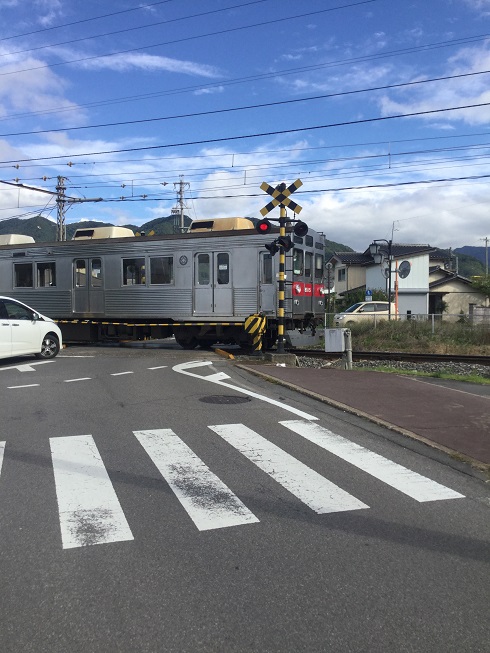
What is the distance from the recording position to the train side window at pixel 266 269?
1689 centimetres

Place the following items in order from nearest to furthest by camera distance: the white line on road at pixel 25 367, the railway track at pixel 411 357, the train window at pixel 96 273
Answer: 1. the white line on road at pixel 25 367
2. the railway track at pixel 411 357
3. the train window at pixel 96 273

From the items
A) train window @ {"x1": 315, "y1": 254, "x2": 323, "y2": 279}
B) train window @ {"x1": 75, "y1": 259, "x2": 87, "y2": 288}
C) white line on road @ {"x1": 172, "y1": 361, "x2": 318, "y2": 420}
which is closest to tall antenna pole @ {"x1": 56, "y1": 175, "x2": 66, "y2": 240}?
train window @ {"x1": 75, "y1": 259, "x2": 87, "y2": 288}

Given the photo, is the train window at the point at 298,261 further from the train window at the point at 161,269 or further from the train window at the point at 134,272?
the train window at the point at 134,272

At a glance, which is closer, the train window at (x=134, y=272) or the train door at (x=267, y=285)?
the train door at (x=267, y=285)

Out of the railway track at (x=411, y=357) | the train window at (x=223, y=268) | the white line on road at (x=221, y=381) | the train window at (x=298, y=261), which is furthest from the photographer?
the railway track at (x=411, y=357)

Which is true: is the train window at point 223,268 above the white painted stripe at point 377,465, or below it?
above

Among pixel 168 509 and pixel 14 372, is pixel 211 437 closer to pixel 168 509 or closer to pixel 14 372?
pixel 168 509

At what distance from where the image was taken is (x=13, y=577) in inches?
140

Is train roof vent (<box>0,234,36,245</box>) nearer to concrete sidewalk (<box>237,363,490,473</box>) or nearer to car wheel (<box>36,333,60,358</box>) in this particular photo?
car wheel (<box>36,333,60,358</box>)

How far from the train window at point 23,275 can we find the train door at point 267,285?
28.7 ft

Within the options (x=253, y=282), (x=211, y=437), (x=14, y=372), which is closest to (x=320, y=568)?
(x=211, y=437)

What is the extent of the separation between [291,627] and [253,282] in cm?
1432

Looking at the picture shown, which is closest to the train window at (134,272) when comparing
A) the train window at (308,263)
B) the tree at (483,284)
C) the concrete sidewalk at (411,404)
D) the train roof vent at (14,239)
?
the train roof vent at (14,239)

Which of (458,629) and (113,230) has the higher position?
(113,230)
